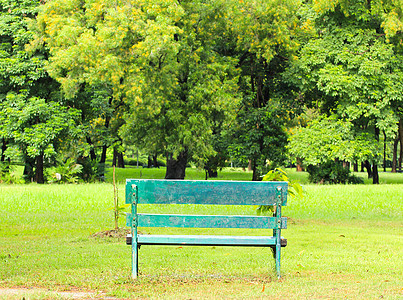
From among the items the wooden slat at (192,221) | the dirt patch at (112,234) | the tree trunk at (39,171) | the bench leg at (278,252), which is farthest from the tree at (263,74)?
the wooden slat at (192,221)

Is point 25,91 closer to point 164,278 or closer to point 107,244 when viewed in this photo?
point 107,244

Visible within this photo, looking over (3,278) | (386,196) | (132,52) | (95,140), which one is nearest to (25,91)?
(95,140)

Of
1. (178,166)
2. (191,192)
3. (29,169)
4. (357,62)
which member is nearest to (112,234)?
(191,192)

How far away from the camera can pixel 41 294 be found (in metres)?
4.30

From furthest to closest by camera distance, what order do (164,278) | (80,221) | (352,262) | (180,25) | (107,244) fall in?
1. (180,25)
2. (80,221)
3. (107,244)
4. (352,262)
5. (164,278)

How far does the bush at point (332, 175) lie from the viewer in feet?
89.7

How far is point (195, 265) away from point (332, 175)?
22548mm

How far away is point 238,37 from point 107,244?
736 inches

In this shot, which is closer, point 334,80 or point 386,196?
point 386,196

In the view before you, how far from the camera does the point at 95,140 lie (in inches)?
1052

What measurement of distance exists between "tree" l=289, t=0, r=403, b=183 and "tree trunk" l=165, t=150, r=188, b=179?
705 centimetres

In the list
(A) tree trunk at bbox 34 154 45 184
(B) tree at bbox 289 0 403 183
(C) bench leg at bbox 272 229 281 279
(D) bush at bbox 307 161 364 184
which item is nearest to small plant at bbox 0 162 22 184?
(A) tree trunk at bbox 34 154 45 184

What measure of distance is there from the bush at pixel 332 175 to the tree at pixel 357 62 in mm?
2303

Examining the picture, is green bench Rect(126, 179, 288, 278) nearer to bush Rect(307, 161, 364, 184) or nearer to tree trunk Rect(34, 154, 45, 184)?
tree trunk Rect(34, 154, 45, 184)
